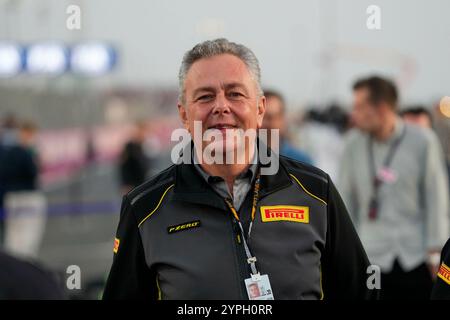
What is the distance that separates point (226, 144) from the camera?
291 centimetres

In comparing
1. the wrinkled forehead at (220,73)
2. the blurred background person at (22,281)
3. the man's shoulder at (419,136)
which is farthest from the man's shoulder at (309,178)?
the man's shoulder at (419,136)

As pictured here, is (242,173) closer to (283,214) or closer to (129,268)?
(283,214)

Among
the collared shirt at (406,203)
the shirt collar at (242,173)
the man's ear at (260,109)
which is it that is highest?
the man's ear at (260,109)

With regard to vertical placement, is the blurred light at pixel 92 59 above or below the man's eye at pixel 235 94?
below

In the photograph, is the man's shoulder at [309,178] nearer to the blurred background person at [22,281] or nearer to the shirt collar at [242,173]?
the shirt collar at [242,173]

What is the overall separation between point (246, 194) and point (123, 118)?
26.0 m

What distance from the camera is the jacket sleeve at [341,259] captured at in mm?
3043

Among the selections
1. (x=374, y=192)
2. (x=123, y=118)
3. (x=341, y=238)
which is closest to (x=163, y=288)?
(x=341, y=238)

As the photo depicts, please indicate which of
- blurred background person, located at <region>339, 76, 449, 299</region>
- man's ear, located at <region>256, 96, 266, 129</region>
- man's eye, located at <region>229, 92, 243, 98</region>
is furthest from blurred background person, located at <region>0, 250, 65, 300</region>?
blurred background person, located at <region>339, 76, 449, 299</region>

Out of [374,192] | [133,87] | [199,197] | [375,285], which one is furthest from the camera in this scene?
[133,87]

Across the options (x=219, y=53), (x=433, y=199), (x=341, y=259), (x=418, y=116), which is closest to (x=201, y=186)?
(x=219, y=53)

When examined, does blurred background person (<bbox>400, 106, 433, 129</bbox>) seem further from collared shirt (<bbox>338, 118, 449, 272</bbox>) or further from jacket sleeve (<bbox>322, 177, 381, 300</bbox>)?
jacket sleeve (<bbox>322, 177, 381, 300</bbox>)

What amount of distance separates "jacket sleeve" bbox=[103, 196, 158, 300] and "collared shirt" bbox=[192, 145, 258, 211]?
32 centimetres
